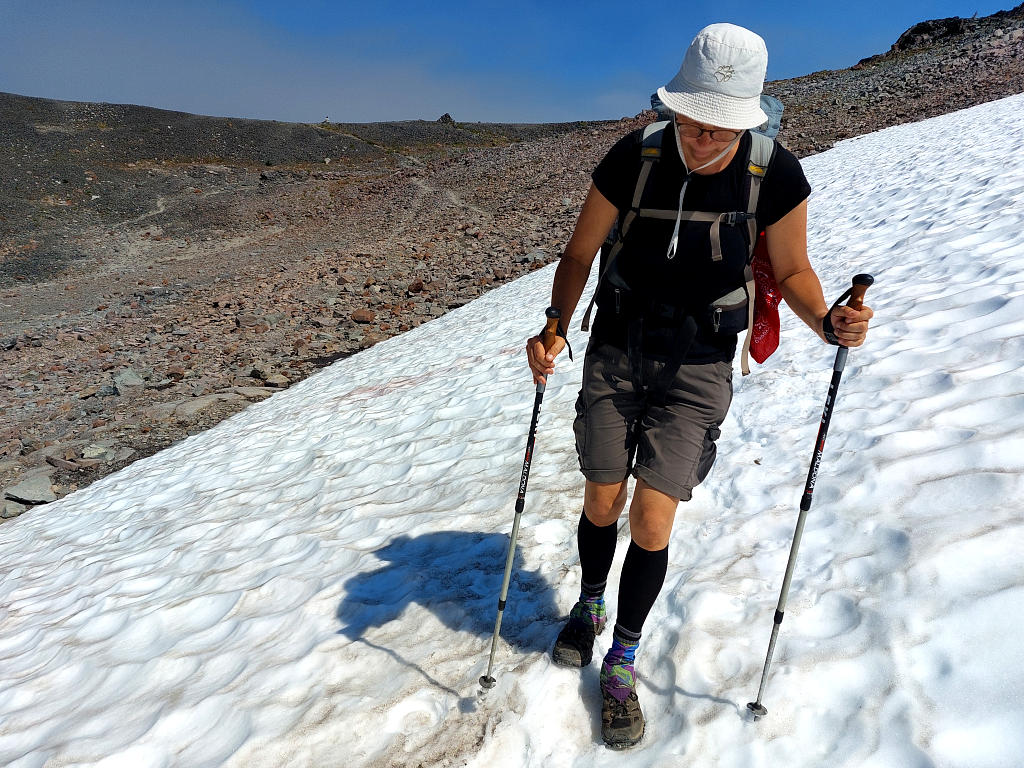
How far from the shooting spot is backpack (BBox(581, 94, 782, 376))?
91.7 inches

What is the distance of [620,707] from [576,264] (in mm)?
1902

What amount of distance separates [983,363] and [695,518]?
2.31 m

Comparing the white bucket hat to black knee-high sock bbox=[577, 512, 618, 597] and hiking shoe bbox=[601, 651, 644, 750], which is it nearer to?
black knee-high sock bbox=[577, 512, 618, 597]

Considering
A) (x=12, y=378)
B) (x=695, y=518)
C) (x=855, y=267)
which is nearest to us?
(x=695, y=518)

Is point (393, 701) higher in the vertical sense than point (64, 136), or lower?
lower

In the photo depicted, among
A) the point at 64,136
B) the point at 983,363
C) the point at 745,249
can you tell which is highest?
the point at 64,136

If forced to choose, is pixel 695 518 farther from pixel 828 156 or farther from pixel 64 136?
pixel 64 136

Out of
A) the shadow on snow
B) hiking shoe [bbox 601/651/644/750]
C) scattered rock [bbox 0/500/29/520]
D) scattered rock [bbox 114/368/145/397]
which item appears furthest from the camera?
scattered rock [bbox 114/368/145/397]

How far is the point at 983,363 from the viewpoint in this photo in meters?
4.23

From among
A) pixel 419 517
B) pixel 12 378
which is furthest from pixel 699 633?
pixel 12 378

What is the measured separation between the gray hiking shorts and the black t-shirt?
153 millimetres

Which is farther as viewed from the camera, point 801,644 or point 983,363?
point 983,363

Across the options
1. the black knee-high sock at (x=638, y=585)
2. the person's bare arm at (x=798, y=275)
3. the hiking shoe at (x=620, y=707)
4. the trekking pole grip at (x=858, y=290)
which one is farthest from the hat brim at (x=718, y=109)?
the hiking shoe at (x=620, y=707)

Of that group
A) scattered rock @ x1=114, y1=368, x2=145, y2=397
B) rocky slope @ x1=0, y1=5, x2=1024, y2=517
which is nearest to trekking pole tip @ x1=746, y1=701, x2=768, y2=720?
rocky slope @ x1=0, y1=5, x2=1024, y2=517
